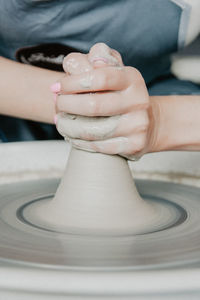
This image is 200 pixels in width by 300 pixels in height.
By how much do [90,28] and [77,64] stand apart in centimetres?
66

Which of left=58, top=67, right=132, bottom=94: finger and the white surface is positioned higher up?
left=58, top=67, right=132, bottom=94: finger

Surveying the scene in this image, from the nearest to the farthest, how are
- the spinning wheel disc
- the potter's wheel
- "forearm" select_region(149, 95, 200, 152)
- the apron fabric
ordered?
the potter's wheel, the spinning wheel disc, "forearm" select_region(149, 95, 200, 152), the apron fabric

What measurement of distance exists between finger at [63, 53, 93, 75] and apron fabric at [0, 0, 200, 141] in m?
0.60

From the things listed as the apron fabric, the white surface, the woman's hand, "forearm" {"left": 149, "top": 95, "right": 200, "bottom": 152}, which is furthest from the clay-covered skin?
the apron fabric

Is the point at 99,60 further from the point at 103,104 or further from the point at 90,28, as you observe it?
the point at 90,28

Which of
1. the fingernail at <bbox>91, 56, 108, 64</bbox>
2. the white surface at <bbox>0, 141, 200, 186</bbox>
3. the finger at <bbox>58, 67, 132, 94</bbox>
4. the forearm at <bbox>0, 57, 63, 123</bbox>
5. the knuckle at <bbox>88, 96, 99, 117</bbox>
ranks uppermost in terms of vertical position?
the fingernail at <bbox>91, 56, 108, 64</bbox>

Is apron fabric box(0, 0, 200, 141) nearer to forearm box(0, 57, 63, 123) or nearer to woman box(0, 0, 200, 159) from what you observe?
woman box(0, 0, 200, 159)

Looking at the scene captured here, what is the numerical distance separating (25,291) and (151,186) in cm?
65

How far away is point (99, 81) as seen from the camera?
0.85m

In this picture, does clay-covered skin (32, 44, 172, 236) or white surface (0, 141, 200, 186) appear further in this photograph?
white surface (0, 141, 200, 186)

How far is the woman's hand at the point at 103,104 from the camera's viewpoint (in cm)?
86

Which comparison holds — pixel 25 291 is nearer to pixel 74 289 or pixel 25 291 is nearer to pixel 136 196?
pixel 74 289

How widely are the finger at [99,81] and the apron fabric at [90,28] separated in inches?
25.4

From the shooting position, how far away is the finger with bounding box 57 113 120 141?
0.88 m
